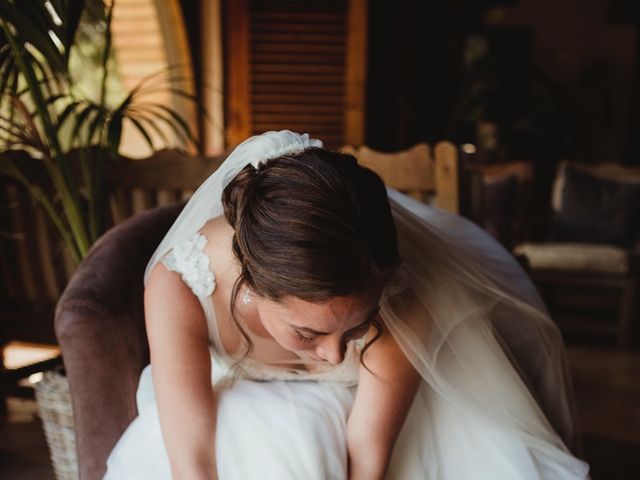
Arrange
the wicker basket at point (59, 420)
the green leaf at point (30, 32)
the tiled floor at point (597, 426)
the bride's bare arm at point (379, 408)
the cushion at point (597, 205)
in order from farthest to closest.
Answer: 1. the cushion at point (597, 205)
2. the tiled floor at point (597, 426)
3. the wicker basket at point (59, 420)
4. the green leaf at point (30, 32)
5. the bride's bare arm at point (379, 408)

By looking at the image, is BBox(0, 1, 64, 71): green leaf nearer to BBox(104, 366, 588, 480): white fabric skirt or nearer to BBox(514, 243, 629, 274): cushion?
BBox(104, 366, 588, 480): white fabric skirt

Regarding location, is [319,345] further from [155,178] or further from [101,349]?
[155,178]

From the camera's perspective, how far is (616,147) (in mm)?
6262

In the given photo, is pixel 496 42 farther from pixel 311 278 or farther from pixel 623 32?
pixel 311 278

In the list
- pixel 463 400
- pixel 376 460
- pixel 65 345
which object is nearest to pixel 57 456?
pixel 65 345

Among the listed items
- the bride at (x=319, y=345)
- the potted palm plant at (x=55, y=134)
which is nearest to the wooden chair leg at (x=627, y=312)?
the bride at (x=319, y=345)

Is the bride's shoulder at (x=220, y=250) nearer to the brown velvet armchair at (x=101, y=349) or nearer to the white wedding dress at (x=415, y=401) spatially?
the white wedding dress at (x=415, y=401)

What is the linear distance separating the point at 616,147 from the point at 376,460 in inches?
240

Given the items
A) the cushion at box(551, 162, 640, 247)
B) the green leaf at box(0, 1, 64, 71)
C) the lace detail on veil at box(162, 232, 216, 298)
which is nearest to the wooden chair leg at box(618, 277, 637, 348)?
the cushion at box(551, 162, 640, 247)

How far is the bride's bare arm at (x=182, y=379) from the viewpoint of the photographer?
3.36 feet

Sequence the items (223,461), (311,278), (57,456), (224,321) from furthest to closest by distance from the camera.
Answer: (57,456), (224,321), (223,461), (311,278)

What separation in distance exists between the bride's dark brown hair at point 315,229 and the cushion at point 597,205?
9.80 feet

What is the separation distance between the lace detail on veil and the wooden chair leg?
2713 millimetres

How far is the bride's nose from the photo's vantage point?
3.09 ft
